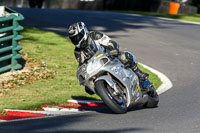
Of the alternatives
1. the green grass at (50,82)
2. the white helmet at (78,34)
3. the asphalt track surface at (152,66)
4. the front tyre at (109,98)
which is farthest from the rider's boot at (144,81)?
A: the green grass at (50,82)

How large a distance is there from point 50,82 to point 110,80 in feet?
13.2

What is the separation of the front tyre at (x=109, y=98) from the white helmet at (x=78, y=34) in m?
0.77

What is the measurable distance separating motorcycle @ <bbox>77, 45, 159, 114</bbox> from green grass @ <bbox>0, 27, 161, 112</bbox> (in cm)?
169

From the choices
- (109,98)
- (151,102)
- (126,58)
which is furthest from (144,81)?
(109,98)

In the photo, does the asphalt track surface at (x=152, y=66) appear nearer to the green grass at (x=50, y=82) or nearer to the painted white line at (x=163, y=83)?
the painted white line at (x=163, y=83)

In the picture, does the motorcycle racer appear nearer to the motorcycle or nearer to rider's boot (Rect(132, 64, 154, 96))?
the motorcycle

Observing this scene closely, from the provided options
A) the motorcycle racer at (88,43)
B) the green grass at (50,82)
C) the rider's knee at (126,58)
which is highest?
the motorcycle racer at (88,43)

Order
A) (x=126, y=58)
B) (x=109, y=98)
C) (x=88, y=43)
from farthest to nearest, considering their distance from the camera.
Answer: (x=126, y=58) → (x=88, y=43) → (x=109, y=98)

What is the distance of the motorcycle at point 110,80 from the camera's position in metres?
7.30

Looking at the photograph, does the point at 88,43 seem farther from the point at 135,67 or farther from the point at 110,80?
the point at 135,67

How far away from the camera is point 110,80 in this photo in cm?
731

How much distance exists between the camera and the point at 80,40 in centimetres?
757

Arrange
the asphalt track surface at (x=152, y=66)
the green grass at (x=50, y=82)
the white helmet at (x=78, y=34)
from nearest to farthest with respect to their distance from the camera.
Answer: the asphalt track surface at (x=152, y=66) → the white helmet at (x=78, y=34) → the green grass at (x=50, y=82)

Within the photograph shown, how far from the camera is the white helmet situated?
294 inches
